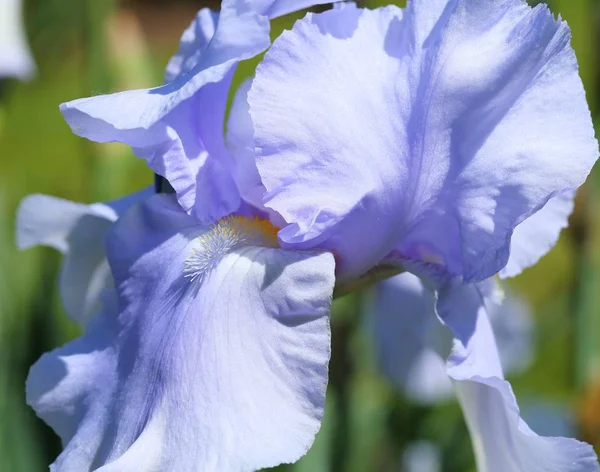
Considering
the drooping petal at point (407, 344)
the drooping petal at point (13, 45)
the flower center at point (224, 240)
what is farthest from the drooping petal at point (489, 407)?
the drooping petal at point (13, 45)

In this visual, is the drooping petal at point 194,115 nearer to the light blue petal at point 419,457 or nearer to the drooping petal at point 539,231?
the drooping petal at point 539,231

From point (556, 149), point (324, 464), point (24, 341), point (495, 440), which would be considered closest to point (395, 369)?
point (324, 464)

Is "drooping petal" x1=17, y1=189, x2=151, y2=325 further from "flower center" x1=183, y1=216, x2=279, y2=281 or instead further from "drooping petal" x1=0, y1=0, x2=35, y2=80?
"drooping petal" x1=0, y1=0, x2=35, y2=80

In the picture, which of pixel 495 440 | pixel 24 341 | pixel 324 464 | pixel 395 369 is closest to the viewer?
pixel 495 440

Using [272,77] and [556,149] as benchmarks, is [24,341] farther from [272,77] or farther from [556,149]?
[556,149]

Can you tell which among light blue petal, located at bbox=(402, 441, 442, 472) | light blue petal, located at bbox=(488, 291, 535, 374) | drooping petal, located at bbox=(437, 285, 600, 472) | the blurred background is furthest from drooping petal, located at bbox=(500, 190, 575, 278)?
light blue petal, located at bbox=(488, 291, 535, 374)

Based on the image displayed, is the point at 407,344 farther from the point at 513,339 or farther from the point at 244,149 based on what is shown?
the point at 244,149
